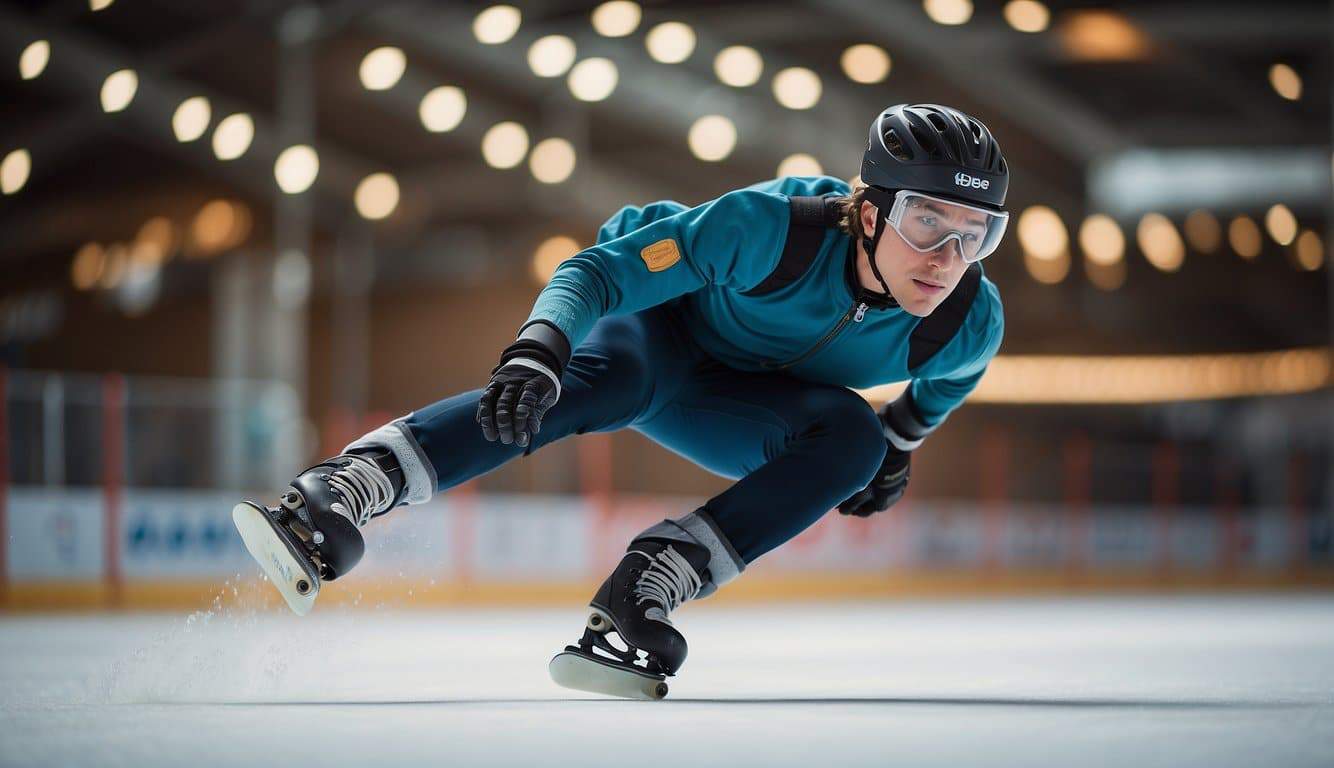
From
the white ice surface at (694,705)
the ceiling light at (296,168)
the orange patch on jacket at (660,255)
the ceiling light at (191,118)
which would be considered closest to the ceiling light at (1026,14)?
the ceiling light at (296,168)

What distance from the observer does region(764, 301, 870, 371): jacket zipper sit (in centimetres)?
370

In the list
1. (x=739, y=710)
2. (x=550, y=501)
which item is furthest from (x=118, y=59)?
(x=739, y=710)

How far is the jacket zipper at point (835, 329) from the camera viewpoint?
3701mm

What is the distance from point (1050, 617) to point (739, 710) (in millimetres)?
7897

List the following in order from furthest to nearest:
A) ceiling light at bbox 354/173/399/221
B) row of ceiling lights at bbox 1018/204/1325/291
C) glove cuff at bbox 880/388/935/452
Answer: ceiling light at bbox 354/173/399/221 < row of ceiling lights at bbox 1018/204/1325/291 < glove cuff at bbox 880/388/935/452

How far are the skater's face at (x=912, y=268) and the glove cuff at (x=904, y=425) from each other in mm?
770

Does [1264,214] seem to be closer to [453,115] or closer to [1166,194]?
[1166,194]

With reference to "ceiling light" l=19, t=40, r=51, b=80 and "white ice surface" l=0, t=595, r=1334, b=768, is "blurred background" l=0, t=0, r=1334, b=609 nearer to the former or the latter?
"ceiling light" l=19, t=40, r=51, b=80

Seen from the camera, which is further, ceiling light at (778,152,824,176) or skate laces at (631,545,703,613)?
ceiling light at (778,152,824,176)

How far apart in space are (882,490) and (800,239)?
96 centimetres

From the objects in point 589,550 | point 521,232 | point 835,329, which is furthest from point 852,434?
point 521,232

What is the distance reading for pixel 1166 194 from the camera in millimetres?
25922

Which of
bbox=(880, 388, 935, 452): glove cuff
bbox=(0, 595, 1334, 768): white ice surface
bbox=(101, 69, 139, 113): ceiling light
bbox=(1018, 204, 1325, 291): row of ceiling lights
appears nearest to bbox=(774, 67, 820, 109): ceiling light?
bbox=(1018, 204, 1325, 291): row of ceiling lights

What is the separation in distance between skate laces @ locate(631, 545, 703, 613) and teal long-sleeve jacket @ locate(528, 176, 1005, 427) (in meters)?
0.52
